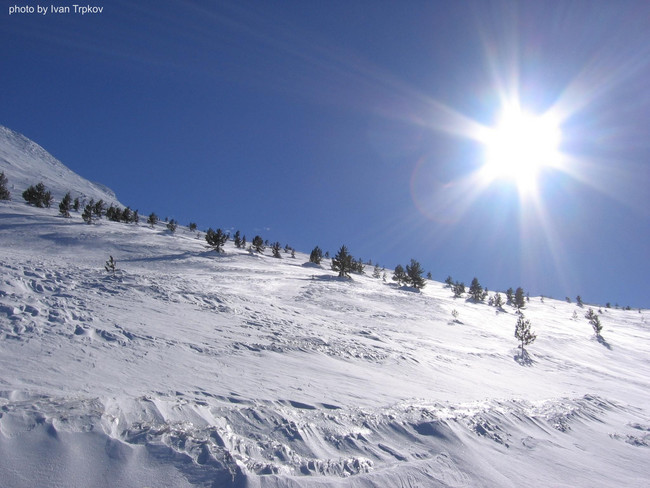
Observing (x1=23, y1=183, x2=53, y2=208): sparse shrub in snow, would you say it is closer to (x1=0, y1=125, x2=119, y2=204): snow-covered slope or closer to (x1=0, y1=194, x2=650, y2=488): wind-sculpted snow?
(x1=0, y1=125, x2=119, y2=204): snow-covered slope

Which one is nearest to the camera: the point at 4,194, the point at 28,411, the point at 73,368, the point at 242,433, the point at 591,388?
the point at 28,411

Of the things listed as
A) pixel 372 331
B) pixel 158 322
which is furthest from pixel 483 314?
pixel 158 322

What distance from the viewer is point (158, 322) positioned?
9.74 m

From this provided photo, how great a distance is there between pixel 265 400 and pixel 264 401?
6 centimetres

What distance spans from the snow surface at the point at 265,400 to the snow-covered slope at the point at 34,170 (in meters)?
102

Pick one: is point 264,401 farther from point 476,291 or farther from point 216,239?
point 476,291

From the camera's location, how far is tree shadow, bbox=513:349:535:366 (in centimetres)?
1493

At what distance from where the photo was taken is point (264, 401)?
6023 mm

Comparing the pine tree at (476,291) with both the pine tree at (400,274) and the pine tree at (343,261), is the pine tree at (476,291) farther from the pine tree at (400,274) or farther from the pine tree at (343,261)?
the pine tree at (343,261)

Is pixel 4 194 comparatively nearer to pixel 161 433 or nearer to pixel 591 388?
pixel 161 433

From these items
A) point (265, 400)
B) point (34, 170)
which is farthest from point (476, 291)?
point (34, 170)

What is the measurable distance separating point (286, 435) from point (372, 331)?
33.1 ft

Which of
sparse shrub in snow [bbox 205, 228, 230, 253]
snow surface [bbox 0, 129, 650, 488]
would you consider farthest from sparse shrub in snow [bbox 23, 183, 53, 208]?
snow surface [bbox 0, 129, 650, 488]

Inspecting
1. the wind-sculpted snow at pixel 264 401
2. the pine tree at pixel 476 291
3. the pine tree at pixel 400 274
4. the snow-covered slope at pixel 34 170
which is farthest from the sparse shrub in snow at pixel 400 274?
the snow-covered slope at pixel 34 170
